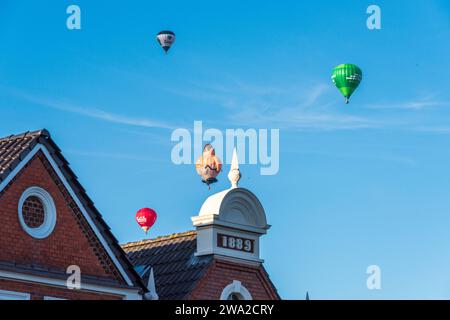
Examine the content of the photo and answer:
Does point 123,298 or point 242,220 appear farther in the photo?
point 242,220

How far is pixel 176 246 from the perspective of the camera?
43969mm

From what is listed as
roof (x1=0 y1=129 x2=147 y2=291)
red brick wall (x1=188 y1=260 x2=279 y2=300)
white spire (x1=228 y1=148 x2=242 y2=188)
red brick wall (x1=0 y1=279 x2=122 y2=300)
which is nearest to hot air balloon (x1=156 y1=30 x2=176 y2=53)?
white spire (x1=228 y1=148 x2=242 y2=188)

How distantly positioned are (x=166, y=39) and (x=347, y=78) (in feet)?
38.9

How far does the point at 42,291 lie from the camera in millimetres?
36938

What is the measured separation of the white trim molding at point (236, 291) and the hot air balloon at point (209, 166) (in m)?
16.9

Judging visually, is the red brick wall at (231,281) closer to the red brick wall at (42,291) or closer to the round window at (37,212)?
the red brick wall at (42,291)

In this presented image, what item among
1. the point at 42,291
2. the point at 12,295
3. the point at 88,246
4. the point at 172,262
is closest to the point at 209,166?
the point at 172,262

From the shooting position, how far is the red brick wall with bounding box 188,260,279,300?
136 ft
